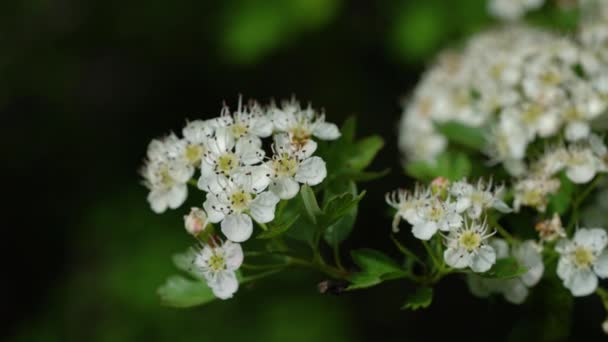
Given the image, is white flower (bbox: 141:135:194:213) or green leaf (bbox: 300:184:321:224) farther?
white flower (bbox: 141:135:194:213)

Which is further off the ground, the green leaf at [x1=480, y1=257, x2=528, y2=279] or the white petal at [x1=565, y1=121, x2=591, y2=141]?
the white petal at [x1=565, y1=121, x2=591, y2=141]

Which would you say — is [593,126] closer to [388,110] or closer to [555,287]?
[555,287]

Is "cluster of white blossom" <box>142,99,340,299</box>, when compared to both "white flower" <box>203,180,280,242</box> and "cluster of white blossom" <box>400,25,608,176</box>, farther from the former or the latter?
"cluster of white blossom" <box>400,25,608,176</box>

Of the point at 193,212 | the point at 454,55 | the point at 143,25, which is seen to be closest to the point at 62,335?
the point at 143,25

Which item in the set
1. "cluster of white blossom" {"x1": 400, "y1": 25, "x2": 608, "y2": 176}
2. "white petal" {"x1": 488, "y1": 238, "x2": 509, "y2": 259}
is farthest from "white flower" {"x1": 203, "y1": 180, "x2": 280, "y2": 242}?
"cluster of white blossom" {"x1": 400, "y1": 25, "x2": 608, "y2": 176}

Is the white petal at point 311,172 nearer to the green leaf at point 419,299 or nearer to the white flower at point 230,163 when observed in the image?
the white flower at point 230,163

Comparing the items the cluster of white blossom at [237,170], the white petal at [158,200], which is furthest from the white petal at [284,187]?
the white petal at [158,200]

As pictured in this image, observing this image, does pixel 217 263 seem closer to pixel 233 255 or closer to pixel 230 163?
pixel 233 255
